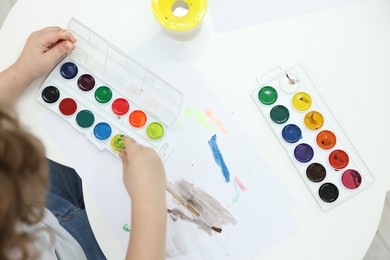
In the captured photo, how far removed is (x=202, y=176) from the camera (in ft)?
2.55

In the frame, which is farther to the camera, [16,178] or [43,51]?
[43,51]

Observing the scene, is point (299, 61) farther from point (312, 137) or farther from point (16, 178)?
point (16, 178)

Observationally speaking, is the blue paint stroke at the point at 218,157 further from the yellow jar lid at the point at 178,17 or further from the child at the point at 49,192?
the yellow jar lid at the point at 178,17

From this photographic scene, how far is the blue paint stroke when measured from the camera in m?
0.78

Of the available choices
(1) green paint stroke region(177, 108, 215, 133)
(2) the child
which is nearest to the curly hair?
(2) the child

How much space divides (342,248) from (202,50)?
450 mm

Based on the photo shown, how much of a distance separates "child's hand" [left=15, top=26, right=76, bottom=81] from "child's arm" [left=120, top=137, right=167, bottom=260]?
0.22 m

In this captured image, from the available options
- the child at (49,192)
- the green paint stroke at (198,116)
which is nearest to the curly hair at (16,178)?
the child at (49,192)

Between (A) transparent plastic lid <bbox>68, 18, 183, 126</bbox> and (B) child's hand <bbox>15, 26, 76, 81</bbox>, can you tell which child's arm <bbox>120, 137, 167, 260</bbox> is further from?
(B) child's hand <bbox>15, 26, 76, 81</bbox>

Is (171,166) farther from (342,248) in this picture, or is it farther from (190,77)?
(342,248)

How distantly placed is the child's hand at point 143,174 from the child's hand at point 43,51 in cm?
22

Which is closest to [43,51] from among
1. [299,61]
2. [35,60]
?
[35,60]

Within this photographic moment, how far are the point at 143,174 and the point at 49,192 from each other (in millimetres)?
299

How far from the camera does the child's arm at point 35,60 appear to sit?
79 centimetres
